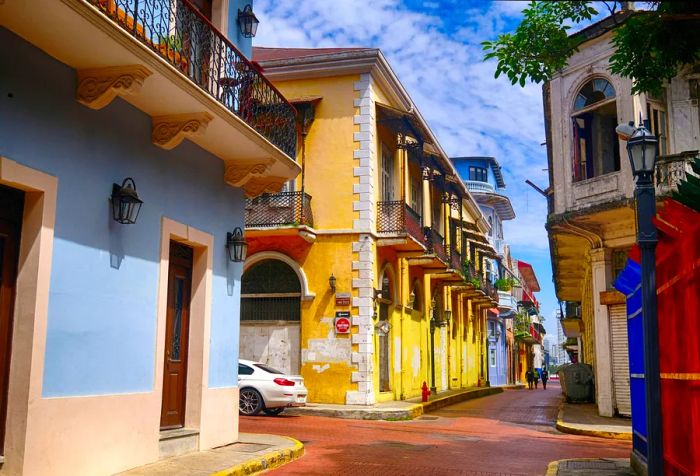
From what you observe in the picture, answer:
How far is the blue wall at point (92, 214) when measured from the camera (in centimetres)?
691

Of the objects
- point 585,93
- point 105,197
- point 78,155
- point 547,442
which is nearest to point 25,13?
point 78,155

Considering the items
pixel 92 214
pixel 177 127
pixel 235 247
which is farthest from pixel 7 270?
pixel 235 247

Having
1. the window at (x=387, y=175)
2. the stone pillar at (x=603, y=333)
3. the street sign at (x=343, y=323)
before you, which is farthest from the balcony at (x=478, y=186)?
the stone pillar at (x=603, y=333)

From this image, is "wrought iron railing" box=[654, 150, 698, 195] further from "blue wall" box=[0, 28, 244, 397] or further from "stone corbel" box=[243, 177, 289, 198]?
"blue wall" box=[0, 28, 244, 397]

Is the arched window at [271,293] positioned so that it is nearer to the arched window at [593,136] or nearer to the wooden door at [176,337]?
the arched window at [593,136]

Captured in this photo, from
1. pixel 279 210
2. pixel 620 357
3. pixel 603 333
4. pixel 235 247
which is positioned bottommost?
pixel 620 357

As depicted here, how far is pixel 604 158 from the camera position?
17828mm

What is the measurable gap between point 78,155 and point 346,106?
13780 mm

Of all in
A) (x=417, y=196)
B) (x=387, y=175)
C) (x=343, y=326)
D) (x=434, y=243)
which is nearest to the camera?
(x=343, y=326)

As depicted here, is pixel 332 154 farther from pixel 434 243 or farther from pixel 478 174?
pixel 478 174

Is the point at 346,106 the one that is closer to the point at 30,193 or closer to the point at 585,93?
the point at 585,93

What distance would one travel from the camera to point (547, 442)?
13562 millimetres

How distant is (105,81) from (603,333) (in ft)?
45.0

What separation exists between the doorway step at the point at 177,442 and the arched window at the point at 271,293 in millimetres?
10851
